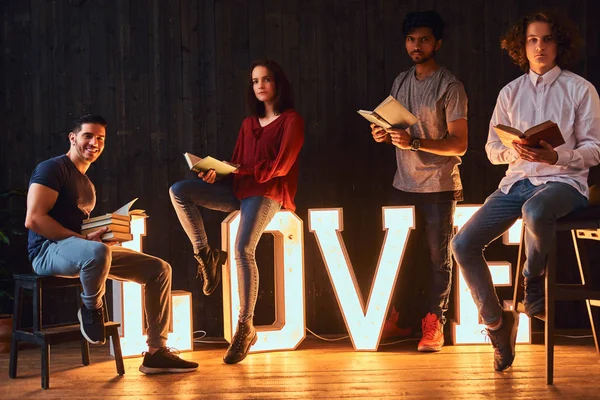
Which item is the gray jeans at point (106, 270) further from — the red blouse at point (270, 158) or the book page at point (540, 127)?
the book page at point (540, 127)

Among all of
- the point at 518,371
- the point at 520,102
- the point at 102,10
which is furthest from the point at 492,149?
the point at 102,10

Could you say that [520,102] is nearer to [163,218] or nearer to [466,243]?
[466,243]

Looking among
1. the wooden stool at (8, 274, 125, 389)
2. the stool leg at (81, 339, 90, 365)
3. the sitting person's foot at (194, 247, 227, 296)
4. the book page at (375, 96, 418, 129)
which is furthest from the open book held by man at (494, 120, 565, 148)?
the stool leg at (81, 339, 90, 365)

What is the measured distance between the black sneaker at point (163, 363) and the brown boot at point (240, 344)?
251mm

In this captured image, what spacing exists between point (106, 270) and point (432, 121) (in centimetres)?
197

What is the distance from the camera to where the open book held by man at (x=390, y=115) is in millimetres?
3514

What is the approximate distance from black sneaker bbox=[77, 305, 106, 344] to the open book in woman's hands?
2.91 feet

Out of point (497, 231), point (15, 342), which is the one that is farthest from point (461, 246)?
point (15, 342)

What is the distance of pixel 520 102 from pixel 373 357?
1.57 m

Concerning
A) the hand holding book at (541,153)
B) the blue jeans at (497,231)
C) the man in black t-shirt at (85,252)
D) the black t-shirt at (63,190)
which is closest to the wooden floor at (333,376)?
the man in black t-shirt at (85,252)

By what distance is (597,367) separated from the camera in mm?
3363

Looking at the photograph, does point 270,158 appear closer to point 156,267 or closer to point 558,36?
point 156,267

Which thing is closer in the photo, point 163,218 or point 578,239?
point 578,239

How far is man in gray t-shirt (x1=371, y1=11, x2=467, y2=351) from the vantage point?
3807mm
